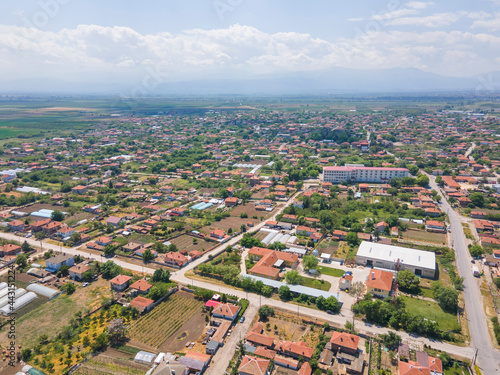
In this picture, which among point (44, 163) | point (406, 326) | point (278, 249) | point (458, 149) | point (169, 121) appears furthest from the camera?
point (169, 121)

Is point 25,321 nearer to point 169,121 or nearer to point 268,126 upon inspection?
point 268,126

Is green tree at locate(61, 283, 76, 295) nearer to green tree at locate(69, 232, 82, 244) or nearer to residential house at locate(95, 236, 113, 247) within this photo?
residential house at locate(95, 236, 113, 247)

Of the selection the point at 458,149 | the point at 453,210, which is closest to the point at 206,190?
the point at 453,210

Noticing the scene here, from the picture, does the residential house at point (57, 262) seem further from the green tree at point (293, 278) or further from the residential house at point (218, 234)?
the green tree at point (293, 278)

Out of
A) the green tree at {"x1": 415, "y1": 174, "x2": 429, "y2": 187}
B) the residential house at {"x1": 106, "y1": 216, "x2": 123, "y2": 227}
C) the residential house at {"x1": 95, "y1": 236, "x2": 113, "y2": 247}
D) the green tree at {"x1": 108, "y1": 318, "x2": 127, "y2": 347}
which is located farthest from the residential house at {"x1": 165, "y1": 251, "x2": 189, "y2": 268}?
the green tree at {"x1": 415, "y1": 174, "x2": 429, "y2": 187}

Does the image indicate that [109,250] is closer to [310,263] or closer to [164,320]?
[164,320]
